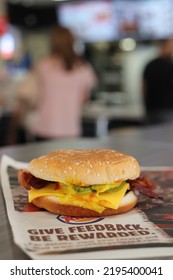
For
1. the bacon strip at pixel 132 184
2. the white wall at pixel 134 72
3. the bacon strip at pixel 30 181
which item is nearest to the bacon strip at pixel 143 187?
the bacon strip at pixel 132 184

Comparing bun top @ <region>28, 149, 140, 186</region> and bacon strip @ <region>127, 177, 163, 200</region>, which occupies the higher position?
bun top @ <region>28, 149, 140, 186</region>

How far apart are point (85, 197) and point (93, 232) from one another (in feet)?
0.49

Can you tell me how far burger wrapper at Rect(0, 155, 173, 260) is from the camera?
3.09 ft

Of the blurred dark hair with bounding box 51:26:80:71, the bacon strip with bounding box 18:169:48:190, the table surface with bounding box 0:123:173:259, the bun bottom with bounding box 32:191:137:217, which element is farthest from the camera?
the blurred dark hair with bounding box 51:26:80:71

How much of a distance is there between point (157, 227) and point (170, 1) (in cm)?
588

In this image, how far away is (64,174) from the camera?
1.20 metres

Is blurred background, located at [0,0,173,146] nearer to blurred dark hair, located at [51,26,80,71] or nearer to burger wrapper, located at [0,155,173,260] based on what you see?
blurred dark hair, located at [51,26,80,71]

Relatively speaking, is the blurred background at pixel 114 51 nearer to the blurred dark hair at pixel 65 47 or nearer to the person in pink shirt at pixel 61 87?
the person in pink shirt at pixel 61 87

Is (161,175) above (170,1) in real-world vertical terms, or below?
below

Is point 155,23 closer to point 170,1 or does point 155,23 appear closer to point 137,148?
point 170,1

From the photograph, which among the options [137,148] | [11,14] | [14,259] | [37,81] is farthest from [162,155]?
[11,14]

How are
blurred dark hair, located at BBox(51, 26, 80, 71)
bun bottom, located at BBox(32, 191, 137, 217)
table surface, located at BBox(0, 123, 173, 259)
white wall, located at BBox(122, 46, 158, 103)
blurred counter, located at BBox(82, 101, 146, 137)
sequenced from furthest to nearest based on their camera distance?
white wall, located at BBox(122, 46, 158, 103), blurred counter, located at BBox(82, 101, 146, 137), blurred dark hair, located at BBox(51, 26, 80, 71), table surface, located at BBox(0, 123, 173, 259), bun bottom, located at BBox(32, 191, 137, 217)

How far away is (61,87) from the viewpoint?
3.91 metres

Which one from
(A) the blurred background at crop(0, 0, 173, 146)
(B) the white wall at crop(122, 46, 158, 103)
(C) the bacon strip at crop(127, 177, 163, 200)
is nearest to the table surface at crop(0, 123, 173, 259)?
(C) the bacon strip at crop(127, 177, 163, 200)
